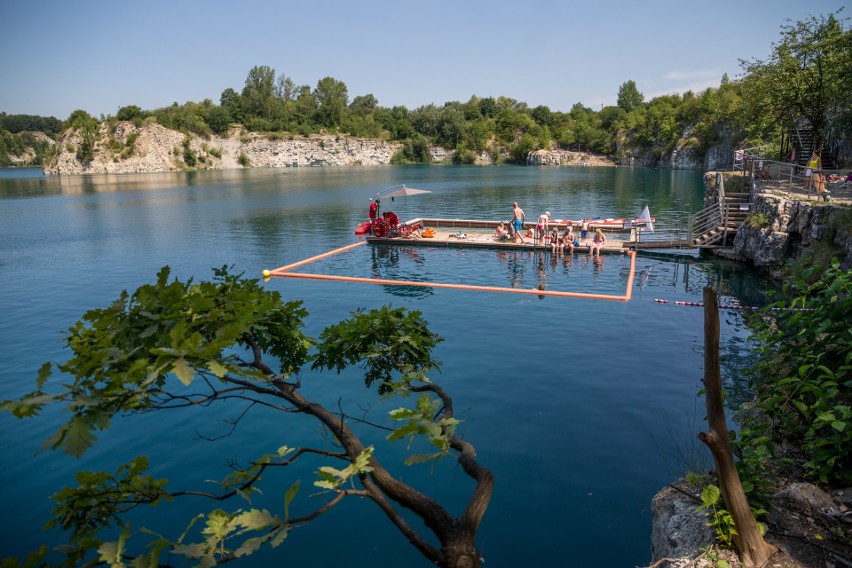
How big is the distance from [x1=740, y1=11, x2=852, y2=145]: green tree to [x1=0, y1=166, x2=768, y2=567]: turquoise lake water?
54.2 feet

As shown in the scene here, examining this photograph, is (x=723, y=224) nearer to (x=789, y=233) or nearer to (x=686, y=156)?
(x=789, y=233)

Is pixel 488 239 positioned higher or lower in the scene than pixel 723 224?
lower

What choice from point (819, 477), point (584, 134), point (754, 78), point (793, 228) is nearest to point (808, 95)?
point (754, 78)

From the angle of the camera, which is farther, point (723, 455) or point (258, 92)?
point (258, 92)

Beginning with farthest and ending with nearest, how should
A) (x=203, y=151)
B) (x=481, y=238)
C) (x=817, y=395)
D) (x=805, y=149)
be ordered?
1. (x=203, y=151)
2. (x=805, y=149)
3. (x=481, y=238)
4. (x=817, y=395)

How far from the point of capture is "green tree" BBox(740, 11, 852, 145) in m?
32.4

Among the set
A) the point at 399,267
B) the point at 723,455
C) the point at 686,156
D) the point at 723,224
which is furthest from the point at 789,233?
Answer: the point at 686,156

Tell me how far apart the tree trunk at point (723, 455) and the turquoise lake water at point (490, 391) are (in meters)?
2.33

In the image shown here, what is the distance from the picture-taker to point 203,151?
5630 inches

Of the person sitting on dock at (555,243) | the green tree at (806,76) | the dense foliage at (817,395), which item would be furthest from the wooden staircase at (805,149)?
the dense foliage at (817,395)

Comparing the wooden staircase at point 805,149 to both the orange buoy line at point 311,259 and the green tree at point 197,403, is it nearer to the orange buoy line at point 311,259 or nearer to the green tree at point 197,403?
Result: the orange buoy line at point 311,259

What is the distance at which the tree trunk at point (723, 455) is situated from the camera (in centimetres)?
433

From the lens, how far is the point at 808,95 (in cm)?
3419

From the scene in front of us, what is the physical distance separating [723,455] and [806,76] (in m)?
38.5
